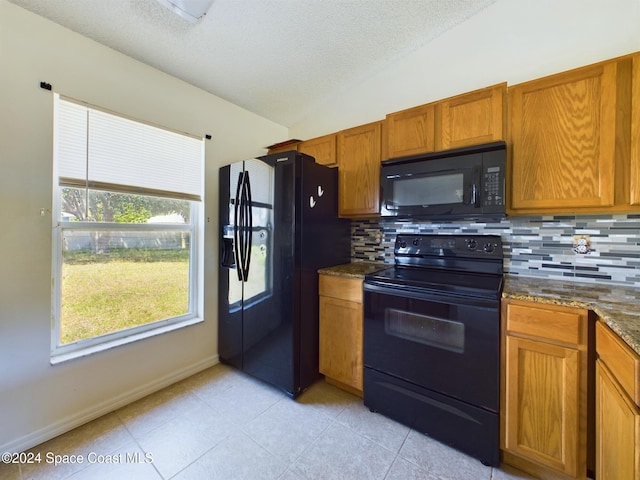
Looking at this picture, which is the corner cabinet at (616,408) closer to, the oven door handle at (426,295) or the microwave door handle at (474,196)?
the oven door handle at (426,295)

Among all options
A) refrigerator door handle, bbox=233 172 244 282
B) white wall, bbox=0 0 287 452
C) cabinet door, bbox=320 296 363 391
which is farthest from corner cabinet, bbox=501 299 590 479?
white wall, bbox=0 0 287 452

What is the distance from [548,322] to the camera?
1.17 meters

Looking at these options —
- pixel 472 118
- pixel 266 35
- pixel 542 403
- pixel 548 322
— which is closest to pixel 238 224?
pixel 266 35

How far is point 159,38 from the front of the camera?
5.41 ft

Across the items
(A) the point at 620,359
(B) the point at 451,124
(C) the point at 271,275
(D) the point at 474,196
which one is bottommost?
(A) the point at 620,359

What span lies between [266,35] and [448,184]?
62.2 inches

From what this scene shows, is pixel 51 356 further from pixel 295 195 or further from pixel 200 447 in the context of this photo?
pixel 295 195

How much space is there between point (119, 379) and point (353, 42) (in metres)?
2.95

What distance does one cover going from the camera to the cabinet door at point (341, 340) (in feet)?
5.90

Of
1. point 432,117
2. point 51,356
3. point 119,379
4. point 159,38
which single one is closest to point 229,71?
point 159,38

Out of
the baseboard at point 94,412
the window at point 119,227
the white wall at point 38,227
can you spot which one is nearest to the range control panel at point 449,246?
the window at point 119,227

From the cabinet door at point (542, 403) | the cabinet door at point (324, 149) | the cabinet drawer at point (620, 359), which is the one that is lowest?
the cabinet door at point (542, 403)

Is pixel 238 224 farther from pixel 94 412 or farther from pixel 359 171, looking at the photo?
pixel 94 412

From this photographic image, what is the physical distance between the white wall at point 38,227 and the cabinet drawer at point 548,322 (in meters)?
2.38
